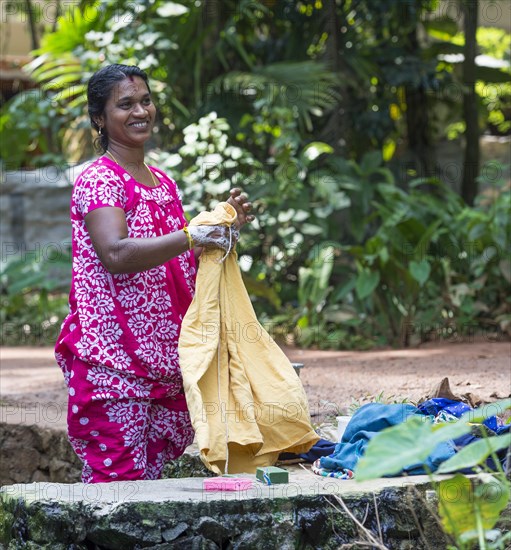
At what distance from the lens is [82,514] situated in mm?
2654

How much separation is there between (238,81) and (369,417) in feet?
16.9

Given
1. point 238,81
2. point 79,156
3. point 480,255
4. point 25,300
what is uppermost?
point 238,81

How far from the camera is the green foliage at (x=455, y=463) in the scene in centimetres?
193

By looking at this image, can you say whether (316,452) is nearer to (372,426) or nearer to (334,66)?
(372,426)

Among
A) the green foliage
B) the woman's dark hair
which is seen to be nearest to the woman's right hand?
the woman's dark hair

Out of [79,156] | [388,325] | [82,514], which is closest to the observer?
[82,514]

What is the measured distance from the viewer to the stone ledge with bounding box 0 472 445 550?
264cm

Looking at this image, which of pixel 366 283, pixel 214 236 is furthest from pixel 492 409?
pixel 366 283

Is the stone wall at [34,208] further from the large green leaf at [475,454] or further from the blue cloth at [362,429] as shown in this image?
the large green leaf at [475,454]

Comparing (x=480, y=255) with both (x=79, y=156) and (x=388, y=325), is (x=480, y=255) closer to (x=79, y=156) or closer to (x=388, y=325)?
(x=388, y=325)

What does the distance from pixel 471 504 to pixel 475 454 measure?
0.24m

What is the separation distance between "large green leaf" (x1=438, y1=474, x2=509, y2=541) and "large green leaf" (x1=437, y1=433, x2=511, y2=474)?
0.08m

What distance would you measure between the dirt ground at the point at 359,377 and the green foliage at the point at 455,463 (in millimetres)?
1688

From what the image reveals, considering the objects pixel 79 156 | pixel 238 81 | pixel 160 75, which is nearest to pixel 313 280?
pixel 238 81
